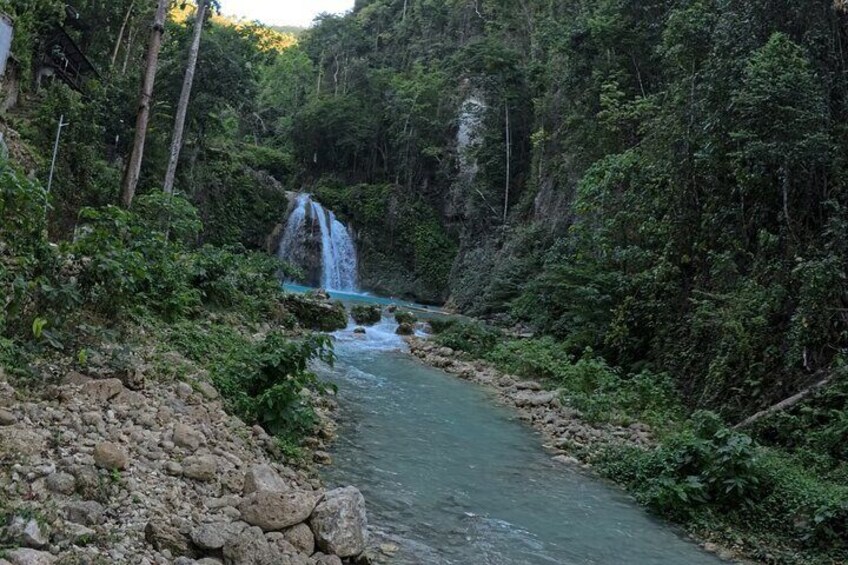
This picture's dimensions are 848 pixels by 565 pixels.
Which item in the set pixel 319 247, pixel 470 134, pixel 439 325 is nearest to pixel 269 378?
pixel 439 325

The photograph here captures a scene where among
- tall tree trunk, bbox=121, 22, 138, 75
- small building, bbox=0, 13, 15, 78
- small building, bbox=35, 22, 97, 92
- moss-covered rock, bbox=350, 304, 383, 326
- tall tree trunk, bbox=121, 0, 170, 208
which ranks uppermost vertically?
tall tree trunk, bbox=121, 22, 138, 75

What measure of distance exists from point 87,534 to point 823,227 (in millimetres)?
10274

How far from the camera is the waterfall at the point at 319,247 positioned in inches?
1284

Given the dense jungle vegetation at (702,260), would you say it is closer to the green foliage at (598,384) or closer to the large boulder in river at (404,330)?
the green foliage at (598,384)

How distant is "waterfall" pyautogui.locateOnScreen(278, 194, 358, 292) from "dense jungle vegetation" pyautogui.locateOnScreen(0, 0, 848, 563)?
5.76 ft

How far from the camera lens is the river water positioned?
18.4ft

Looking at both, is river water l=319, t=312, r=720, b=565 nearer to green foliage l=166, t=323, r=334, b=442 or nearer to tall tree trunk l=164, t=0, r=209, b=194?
green foliage l=166, t=323, r=334, b=442

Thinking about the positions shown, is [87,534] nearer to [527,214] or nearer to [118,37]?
[527,214]

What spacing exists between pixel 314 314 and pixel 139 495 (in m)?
14.0

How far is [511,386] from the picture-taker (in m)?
13.2

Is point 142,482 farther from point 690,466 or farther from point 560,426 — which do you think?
point 560,426

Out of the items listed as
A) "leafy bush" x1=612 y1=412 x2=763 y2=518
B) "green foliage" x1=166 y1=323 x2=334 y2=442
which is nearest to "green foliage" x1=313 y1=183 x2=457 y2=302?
"green foliage" x1=166 y1=323 x2=334 y2=442

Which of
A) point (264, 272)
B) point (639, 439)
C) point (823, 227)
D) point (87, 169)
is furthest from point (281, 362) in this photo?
point (87, 169)

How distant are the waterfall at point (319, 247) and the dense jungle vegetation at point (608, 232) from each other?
1757 mm
